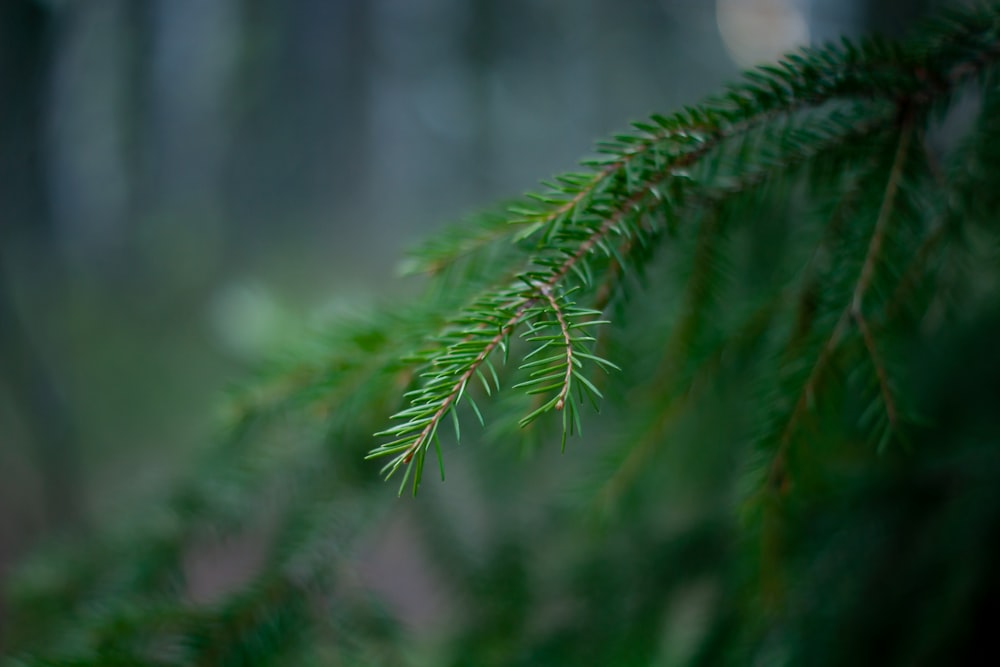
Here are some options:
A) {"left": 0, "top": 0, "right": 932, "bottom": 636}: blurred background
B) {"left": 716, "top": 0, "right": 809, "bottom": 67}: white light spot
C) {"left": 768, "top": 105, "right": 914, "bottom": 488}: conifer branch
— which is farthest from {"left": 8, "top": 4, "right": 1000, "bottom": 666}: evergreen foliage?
{"left": 716, "top": 0, "right": 809, "bottom": 67}: white light spot

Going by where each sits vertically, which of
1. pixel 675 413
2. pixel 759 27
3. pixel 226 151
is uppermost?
pixel 759 27

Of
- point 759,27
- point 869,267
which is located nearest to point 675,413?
point 869,267

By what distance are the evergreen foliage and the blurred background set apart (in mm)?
1221

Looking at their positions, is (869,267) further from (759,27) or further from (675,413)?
(759,27)

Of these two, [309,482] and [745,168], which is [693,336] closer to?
[745,168]

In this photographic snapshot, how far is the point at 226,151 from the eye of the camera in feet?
8.05

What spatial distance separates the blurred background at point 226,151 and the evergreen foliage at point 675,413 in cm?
122

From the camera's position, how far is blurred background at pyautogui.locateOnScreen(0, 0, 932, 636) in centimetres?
191

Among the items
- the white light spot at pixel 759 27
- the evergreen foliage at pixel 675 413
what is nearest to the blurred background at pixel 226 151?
the white light spot at pixel 759 27

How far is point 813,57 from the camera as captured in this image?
1.15ft

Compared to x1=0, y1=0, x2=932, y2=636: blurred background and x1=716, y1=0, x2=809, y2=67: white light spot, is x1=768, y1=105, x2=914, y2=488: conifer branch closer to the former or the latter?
x1=0, y1=0, x2=932, y2=636: blurred background

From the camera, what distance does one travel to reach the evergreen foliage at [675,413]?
342 millimetres

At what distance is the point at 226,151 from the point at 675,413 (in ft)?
8.03

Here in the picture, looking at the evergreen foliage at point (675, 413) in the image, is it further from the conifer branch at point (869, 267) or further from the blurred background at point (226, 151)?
the blurred background at point (226, 151)
